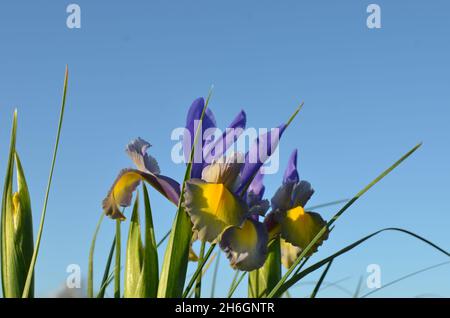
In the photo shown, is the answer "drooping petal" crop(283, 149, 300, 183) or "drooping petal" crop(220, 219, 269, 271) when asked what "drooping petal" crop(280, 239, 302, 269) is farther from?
"drooping petal" crop(220, 219, 269, 271)

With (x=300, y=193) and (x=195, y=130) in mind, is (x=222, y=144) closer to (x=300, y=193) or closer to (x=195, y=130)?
(x=195, y=130)

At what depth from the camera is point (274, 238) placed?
370 cm

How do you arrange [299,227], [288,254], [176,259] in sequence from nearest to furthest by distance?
[176,259] < [299,227] < [288,254]

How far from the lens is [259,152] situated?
3.18 m

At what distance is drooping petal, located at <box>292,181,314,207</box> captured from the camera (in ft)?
11.8

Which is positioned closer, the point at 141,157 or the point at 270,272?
the point at 141,157

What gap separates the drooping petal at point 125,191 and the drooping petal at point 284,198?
0.60 m

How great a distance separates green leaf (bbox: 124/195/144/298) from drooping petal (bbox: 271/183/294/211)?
0.84 metres

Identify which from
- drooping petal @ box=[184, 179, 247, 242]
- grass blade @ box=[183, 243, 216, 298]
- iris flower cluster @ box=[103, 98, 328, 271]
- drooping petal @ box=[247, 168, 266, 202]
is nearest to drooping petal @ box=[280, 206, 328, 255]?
iris flower cluster @ box=[103, 98, 328, 271]

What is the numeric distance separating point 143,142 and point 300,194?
0.93 meters

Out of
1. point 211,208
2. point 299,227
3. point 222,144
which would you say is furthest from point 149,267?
point 299,227

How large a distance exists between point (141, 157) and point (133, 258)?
54 centimetres
